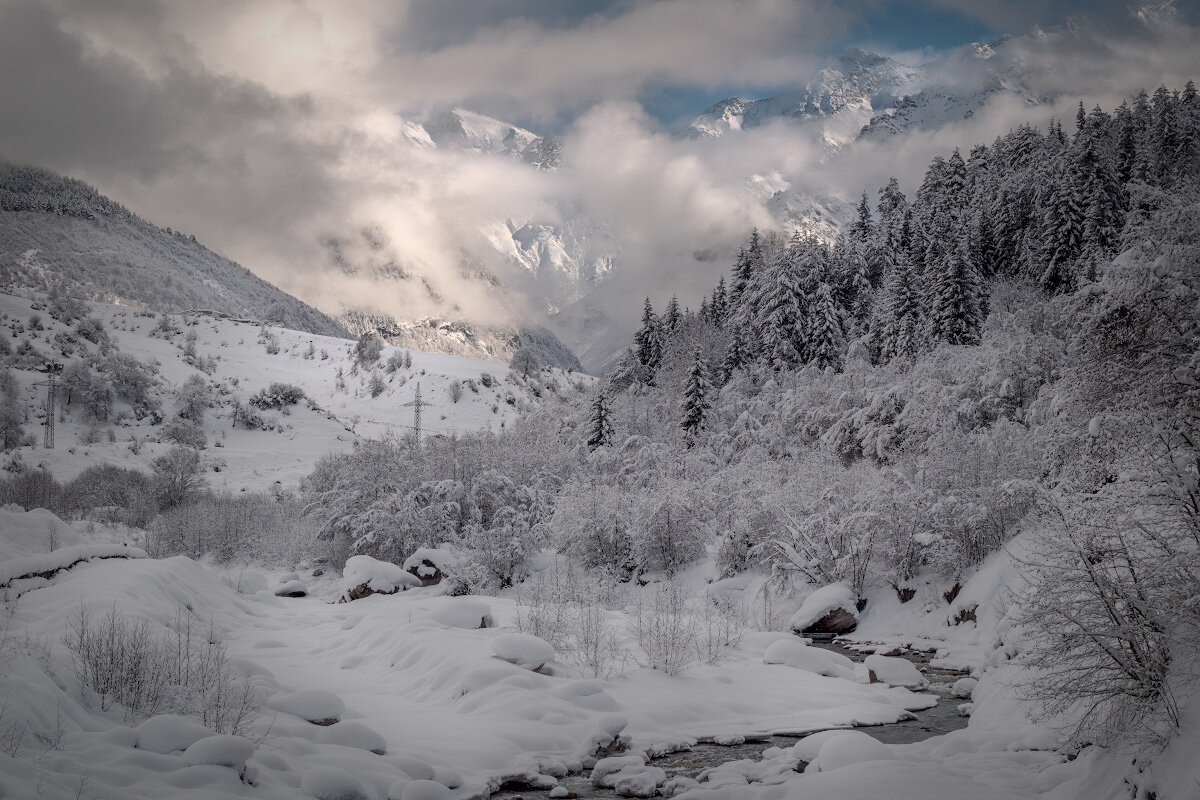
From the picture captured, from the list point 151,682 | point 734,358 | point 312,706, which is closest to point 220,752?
point 151,682

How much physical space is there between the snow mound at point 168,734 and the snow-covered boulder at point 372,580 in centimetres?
1654

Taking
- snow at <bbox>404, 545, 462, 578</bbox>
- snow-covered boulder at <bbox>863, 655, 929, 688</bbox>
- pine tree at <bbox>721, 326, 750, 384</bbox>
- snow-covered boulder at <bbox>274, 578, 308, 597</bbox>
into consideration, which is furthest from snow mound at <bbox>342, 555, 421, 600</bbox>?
pine tree at <bbox>721, 326, 750, 384</bbox>

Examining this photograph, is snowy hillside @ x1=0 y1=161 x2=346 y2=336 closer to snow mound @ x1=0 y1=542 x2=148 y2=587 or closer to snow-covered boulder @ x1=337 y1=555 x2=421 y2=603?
snow mound @ x1=0 y1=542 x2=148 y2=587

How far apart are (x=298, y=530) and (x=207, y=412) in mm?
31766

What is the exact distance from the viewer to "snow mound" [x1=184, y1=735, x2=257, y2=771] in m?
6.54

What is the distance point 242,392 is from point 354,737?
6659cm

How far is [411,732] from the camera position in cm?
1002

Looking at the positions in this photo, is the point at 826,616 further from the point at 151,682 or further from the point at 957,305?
the point at 957,305

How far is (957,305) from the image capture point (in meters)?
39.6

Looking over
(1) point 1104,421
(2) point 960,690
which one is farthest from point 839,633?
(1) point 1104,421

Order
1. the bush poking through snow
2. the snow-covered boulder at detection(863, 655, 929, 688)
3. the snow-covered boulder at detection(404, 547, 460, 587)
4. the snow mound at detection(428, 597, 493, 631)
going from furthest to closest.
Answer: the snow-covered boulder at detection(404, 547, 460, 587), the snow mound at detection(428, 597, 493, 631), the snow-covered boulder at detection(863, 655, 929, 688), the bush poking through snow

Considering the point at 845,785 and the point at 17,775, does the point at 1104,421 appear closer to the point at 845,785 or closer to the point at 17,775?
the point at 845,785

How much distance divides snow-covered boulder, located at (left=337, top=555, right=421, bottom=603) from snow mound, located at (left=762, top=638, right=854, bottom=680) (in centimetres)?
1397

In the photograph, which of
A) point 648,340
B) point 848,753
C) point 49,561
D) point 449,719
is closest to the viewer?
point 848,753
